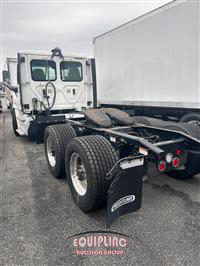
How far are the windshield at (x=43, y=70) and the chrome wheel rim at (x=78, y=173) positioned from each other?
3963 millimetres

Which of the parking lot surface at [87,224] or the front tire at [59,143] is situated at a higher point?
the front tire at [59,143]

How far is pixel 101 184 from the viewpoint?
8.30 feet

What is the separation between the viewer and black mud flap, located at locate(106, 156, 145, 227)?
2.24 metres

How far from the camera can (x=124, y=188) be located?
7.66 ft

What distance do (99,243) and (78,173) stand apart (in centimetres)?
106

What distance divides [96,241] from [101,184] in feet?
2.00

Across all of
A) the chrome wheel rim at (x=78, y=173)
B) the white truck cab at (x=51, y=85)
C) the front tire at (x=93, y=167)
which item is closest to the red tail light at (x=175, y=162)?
the front tire at (x=93, y=167)

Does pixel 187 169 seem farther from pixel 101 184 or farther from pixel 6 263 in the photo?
pixel 6 263

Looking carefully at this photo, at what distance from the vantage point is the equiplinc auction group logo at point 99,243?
217 cm

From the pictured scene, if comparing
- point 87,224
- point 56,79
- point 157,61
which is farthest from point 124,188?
point 56,79

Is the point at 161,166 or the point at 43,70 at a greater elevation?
the point at 43,70

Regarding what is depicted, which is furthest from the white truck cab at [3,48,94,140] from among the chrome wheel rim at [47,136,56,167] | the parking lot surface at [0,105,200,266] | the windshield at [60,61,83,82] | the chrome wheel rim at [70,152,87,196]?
the chrome wheel rim at [70,152,87,196]

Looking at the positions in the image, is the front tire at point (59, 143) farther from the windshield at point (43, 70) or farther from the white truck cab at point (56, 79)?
the windshield at point (43, 70)

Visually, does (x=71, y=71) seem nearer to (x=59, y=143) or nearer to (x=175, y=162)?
(x=59, y=143)
